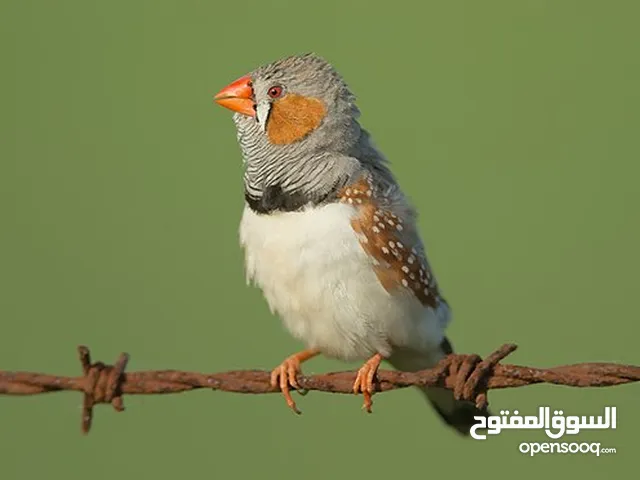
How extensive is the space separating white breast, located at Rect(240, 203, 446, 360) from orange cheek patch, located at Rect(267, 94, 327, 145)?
1.03 feet

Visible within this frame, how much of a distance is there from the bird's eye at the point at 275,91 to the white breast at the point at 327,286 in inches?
17.8

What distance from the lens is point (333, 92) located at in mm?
3891

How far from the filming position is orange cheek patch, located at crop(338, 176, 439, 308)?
11.9 ft

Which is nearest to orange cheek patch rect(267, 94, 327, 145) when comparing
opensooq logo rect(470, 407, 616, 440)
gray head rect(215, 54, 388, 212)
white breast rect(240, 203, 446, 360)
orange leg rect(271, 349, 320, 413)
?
gray head rect(215, 54, 388, 212)

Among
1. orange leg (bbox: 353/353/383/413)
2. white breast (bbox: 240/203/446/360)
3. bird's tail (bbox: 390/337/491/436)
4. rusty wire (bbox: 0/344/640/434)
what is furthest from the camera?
bird's tail (bbox: 390/337/491/436)

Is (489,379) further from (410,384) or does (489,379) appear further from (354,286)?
(354,286)

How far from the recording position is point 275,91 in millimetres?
3910

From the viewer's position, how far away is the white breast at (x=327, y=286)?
3.57 meters

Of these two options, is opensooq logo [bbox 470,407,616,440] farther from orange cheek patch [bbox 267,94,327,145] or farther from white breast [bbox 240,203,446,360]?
orange cheek patch [bbox 267,94,327,145]

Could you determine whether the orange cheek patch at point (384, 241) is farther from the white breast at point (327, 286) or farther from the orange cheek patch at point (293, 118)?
the orange cheek patch at point (293, 118)

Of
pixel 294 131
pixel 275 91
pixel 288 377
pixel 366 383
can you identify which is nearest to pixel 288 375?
pixel 288 377

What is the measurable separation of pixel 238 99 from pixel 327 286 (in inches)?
33.1

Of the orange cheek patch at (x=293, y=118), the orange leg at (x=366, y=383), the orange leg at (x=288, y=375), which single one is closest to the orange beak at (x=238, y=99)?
the orange cheek patch at (x=293, y=118)

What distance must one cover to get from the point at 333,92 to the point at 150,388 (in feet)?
A: 5.19
